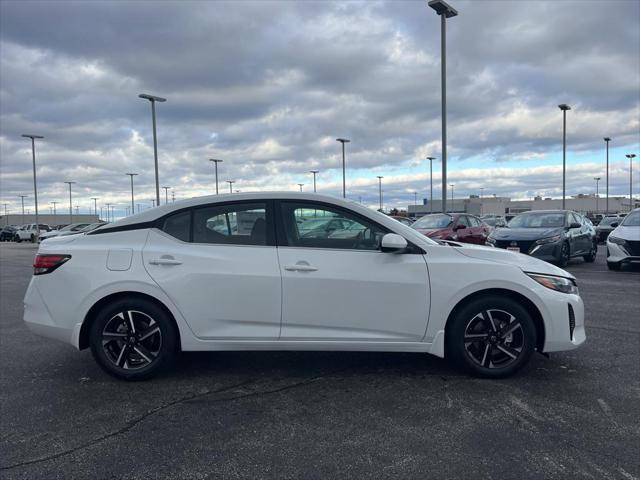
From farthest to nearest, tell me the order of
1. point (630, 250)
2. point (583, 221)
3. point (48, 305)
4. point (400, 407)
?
1. point (583, 221)
2. point (630, 250)
3. point (48, 305)
4. point (400, 407)

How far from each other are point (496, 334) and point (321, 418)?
1.67 metres

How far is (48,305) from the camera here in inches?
170

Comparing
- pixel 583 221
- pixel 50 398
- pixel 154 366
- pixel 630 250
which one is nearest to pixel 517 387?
pixel 154 366

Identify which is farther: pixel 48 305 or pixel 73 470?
pixel 48 305

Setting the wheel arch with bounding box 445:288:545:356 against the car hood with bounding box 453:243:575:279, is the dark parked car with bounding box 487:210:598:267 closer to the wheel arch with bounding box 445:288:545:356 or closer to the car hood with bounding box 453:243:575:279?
the car hood with bounding box 453:243:575:279

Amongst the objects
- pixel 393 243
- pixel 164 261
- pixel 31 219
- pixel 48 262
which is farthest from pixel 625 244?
pixel 31 219

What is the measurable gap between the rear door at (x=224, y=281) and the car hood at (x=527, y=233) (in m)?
9.89

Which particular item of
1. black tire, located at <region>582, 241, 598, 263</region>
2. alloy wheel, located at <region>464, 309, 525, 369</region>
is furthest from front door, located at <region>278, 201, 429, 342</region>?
black tire, located at <region>582, 241, 598, 263</region>

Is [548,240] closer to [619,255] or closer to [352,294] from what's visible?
[619,255]

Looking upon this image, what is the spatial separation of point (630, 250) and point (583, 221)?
338 cm

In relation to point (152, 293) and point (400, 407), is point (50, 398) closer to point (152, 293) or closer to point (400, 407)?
point (152, 293)

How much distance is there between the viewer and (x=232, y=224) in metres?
4.36

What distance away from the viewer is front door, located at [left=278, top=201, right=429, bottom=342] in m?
4.11

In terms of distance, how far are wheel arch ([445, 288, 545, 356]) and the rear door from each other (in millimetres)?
1476
